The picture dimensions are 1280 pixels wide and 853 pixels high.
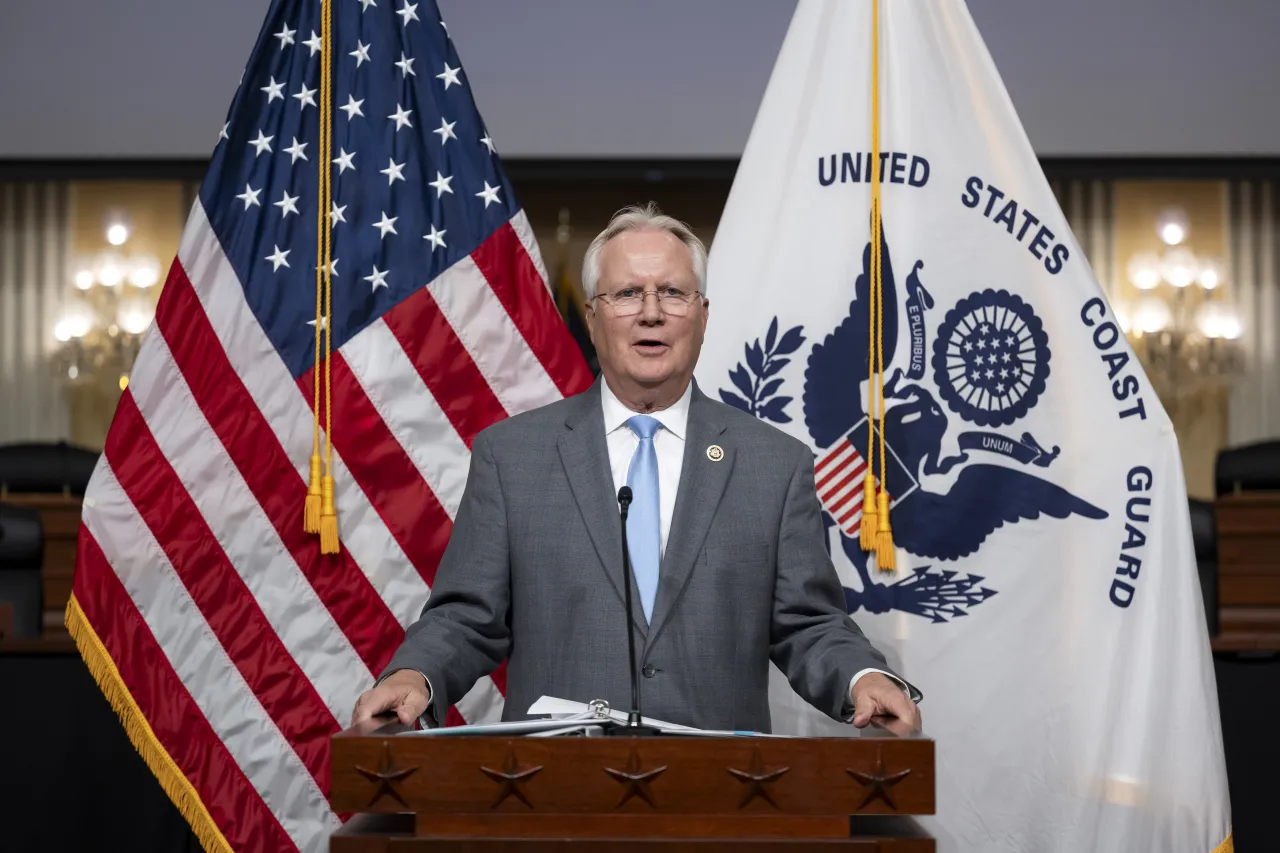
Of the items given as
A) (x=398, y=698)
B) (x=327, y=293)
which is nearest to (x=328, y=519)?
(x=327, y=293)

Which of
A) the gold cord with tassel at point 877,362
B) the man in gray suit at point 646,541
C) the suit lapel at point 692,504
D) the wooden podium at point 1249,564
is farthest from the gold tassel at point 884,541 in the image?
the wooden podium at point 1249,564

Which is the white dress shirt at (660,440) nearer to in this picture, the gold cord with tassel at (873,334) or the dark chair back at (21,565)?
the gold cord with tassel at (873,334)

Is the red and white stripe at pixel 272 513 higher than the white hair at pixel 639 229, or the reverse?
the white hair at pixel 639 229

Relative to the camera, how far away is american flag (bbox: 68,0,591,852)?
2686mm

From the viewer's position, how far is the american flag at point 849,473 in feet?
8.80

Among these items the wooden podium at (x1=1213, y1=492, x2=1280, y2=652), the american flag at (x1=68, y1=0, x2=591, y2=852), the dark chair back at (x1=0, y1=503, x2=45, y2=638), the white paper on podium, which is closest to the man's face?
the white paper on podium

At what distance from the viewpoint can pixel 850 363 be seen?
2717mm

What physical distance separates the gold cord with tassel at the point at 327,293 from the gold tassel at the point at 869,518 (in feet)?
3.33

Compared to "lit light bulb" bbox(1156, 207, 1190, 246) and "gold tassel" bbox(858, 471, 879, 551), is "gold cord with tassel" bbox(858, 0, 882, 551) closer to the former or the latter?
"gold tassel" bbox(858, 471, 879, 551)

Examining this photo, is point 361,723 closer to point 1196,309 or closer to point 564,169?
point 564,169

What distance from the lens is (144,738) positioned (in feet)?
8.67

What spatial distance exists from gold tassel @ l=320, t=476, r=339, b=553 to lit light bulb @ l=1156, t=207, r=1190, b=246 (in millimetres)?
6950

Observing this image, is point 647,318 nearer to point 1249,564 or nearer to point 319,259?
point 319,259

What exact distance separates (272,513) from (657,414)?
105 centimetres
